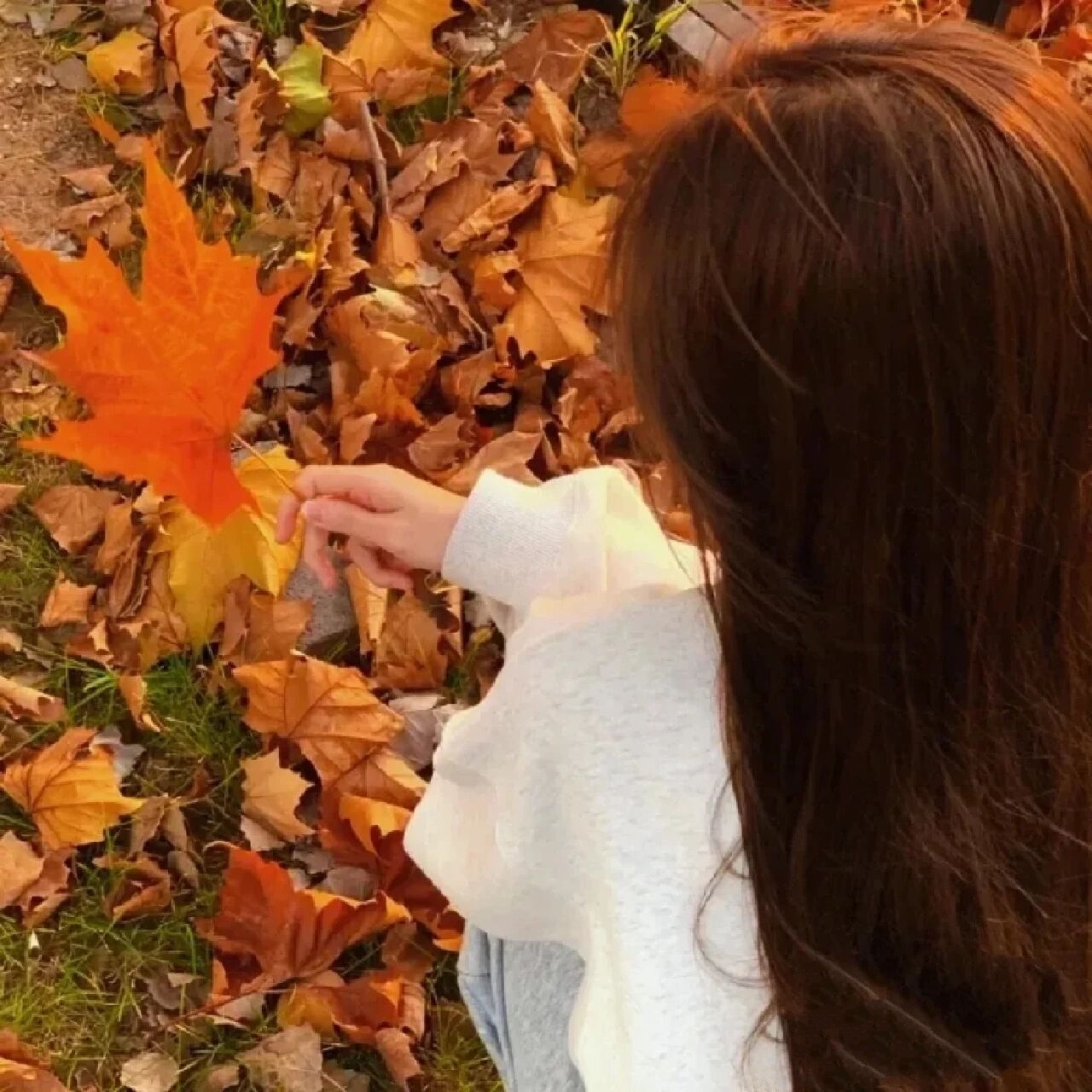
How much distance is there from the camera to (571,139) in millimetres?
1902

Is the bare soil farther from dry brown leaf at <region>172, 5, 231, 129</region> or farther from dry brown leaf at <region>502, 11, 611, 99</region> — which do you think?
dry brown leaf at <region>502, 11, 611, 99</region>

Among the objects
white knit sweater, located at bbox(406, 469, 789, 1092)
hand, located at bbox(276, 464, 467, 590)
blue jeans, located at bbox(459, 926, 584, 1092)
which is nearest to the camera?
white knit sweater, located at bbox(406, 469, 789, 1092)

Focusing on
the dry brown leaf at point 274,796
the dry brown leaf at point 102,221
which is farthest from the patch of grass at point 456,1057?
the dry brown leaf at point 102,221

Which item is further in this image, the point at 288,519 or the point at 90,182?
the point at 90,182

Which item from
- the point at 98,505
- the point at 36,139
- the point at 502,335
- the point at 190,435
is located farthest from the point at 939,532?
the point at 36,139

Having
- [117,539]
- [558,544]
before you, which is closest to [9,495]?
[117,539]

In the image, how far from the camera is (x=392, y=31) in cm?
192

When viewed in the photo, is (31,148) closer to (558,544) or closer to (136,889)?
(136,889)

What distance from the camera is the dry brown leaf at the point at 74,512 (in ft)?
5.43

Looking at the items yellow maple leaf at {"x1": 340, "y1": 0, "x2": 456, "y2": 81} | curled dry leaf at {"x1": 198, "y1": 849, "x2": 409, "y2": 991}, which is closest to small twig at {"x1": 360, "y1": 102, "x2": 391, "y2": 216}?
yellow maple leaf at {"x1": 340, "y1": 0, "x2": 456, "y2": 81}

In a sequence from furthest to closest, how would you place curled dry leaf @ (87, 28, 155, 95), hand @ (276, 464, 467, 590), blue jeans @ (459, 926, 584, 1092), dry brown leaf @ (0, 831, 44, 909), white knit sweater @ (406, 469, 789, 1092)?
curled dry leaf @ (87, 28, 155, 95) → dry brown leaf @ (0, 831, 44, 909) → hand @ (276, 464, 467, 590) → blue jeans @ (459, 926, 584, 1092) → white knit sweater @ (406, 469, 789, 1092)

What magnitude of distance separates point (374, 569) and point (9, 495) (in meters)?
0.63

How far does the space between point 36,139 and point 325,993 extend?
1.26 meters

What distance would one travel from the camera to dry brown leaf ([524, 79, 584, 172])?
6.15 feet
